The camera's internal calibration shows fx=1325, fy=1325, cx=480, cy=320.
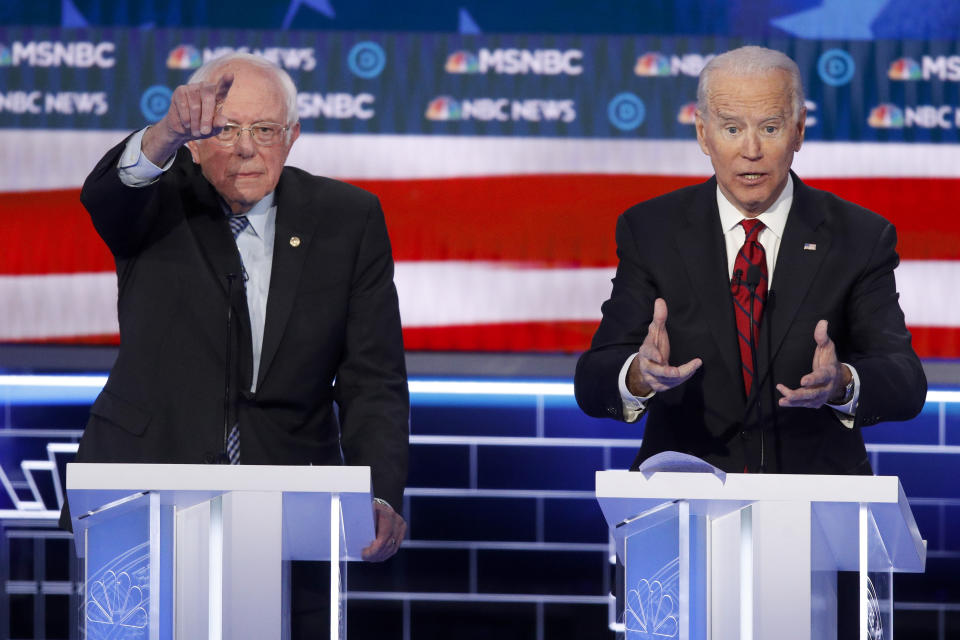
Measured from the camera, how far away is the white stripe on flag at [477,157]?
404 centimetres

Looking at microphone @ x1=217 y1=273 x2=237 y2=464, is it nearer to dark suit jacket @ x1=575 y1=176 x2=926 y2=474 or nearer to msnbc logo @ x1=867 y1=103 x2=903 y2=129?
dark suit jacket @ x1=575 y1=176 x2=926 y2=474

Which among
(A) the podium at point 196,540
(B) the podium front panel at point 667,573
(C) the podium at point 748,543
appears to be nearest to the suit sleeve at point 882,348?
(C) the podium at point 748,543

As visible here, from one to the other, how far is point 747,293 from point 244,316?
913mm

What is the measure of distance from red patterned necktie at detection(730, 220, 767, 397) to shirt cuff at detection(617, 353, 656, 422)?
0.21m

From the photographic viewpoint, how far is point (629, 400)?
88.2 inches

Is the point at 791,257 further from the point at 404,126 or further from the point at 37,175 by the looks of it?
the point at 37,175

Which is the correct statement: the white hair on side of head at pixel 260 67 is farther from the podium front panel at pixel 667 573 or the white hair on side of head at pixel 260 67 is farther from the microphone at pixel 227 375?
the podium front panel at pixel 667 573

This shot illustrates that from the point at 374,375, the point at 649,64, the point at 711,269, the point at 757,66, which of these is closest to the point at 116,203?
the point at 374,375

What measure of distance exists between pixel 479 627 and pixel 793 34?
210 centimetres

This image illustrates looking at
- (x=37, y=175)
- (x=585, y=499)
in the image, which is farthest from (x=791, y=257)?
(x=37, y=175)

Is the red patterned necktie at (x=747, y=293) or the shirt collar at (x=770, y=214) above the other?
the shirt collar at (x=770, y=214)

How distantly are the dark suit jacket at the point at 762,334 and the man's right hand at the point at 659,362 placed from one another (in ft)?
0.70

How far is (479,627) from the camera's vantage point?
4.27m

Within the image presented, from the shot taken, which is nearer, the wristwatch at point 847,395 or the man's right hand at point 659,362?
the man's right hand at point 659,362
